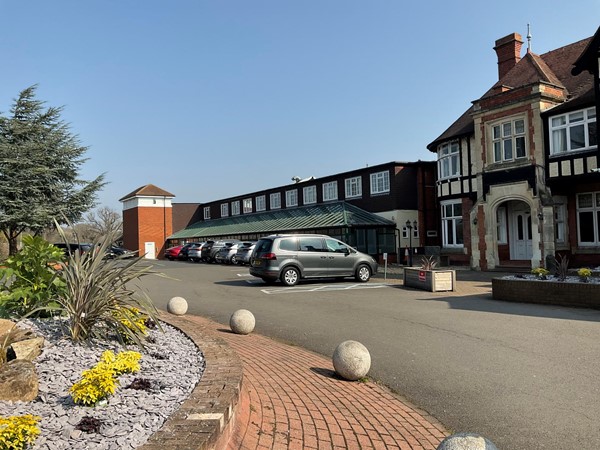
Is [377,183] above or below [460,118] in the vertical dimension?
below

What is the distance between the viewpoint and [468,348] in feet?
25.7

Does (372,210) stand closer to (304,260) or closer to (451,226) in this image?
(451,226)

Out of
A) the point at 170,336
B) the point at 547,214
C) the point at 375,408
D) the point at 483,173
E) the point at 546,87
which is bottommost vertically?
the point at 375,408

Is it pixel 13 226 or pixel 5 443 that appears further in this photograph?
pixel 13 226

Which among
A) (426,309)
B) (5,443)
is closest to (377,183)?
(426,309)

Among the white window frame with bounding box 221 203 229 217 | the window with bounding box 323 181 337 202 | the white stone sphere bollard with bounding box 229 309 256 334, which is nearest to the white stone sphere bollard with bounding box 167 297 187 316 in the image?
the white stone sphere bollard with bounding box 229 309 256 334

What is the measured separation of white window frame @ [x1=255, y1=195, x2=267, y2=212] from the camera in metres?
49.3

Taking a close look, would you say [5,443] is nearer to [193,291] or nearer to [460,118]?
[193,291]

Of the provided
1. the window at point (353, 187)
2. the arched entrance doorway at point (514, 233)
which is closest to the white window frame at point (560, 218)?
the arched entrance doorway at point (514, 233)

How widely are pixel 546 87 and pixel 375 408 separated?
21.2m

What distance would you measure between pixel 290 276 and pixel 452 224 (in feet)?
44.7

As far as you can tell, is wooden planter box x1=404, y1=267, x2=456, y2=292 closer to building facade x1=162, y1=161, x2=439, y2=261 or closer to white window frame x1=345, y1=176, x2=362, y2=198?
building facade x1=162, y1=161, x2=439, y2=261

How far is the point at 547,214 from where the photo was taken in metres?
21.4

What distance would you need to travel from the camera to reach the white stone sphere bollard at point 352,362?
19.9 ft
